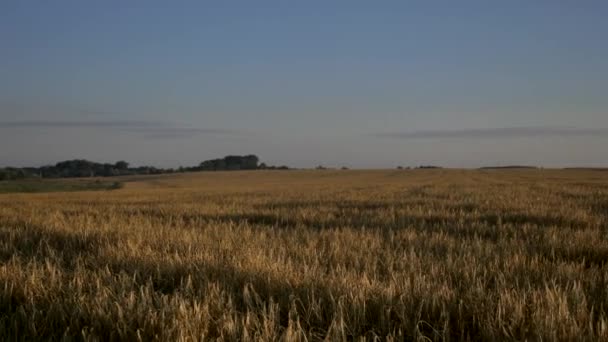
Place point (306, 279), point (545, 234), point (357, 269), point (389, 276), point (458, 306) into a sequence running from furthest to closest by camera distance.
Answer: point (545, 234), point (357, 269), point (389, 276), point (306, 279), point (458, 306)

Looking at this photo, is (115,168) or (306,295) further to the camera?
(115,168)

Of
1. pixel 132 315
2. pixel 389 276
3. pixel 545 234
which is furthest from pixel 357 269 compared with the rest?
pixel 545 234

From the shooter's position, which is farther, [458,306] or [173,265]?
[173,265]

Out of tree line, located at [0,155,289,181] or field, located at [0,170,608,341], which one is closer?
field, located at [0,170,608,341]

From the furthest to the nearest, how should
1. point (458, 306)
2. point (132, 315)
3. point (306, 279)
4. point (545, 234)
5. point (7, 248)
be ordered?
point (545, 234) < point (7, 248) < point (306, 279) < point (458, 306) < point (132, 315)

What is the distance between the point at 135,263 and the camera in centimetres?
577

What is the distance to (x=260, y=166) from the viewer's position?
449 feet

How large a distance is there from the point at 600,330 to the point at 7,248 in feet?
23.3

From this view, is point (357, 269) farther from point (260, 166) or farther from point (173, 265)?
point (260, 166)

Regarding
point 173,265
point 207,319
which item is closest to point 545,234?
point 173,265

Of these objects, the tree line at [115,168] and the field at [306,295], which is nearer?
the field at [306,295]

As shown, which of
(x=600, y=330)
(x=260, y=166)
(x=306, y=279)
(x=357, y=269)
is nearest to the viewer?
(x=600, y=330)

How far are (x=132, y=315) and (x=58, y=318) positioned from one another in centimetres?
58

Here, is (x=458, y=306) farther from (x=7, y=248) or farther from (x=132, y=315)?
(x=7, y=248)
